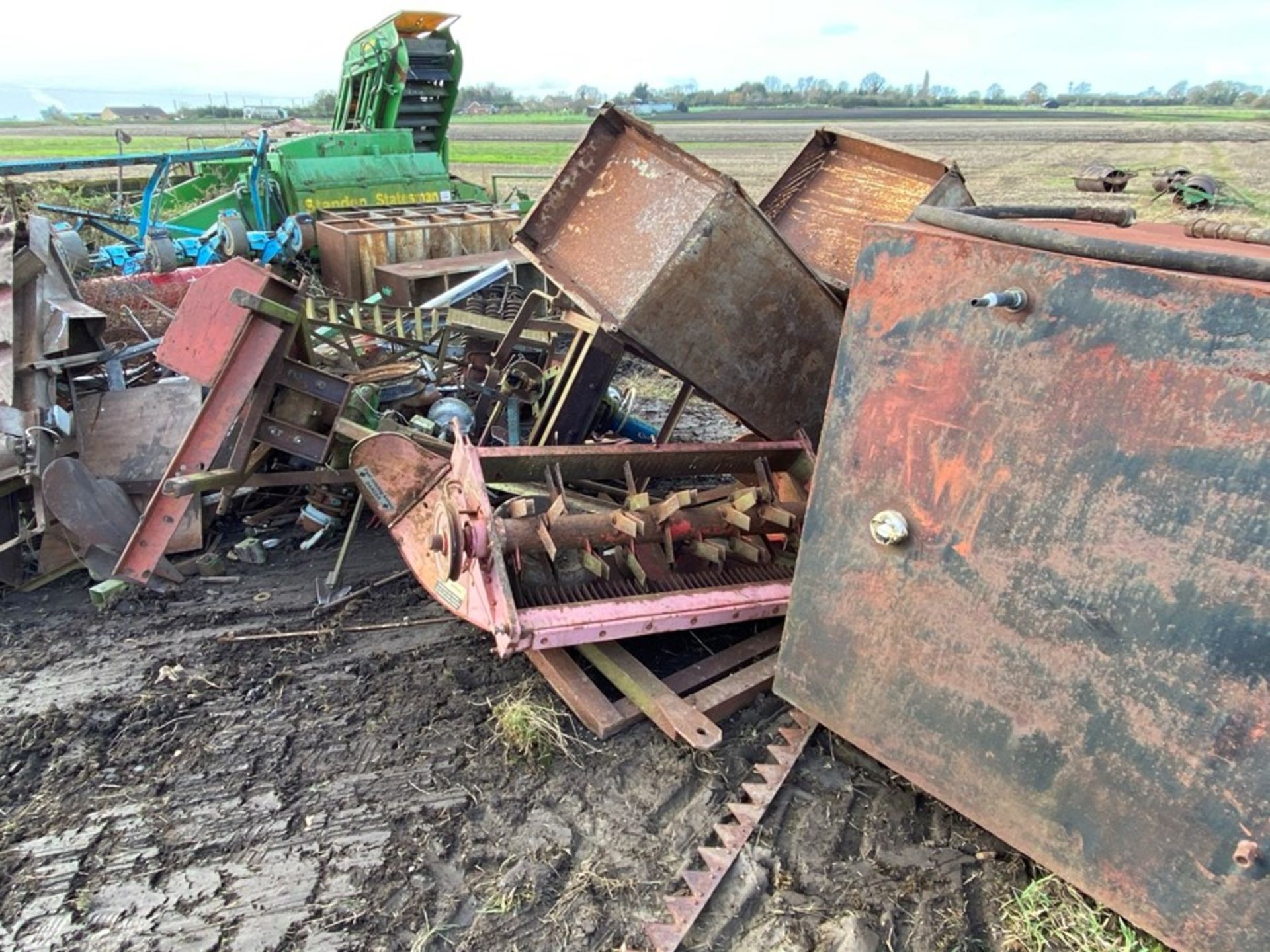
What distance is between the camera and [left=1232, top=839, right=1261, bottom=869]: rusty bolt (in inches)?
66.7

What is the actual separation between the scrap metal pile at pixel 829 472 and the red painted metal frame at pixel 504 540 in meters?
0.02

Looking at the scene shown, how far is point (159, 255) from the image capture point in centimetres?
672

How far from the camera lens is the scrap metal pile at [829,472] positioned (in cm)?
172

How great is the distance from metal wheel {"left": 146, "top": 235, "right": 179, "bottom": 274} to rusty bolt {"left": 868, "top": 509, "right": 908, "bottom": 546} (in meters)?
6.44

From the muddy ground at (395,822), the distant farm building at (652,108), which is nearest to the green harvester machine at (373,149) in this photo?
the muddy ground at (395,822)

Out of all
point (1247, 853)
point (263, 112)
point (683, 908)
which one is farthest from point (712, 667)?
point (263, 112)

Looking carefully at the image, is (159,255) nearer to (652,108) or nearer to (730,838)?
(730,838)

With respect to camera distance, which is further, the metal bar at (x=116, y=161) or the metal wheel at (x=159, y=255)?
the metal wheel at (x=159, y=255)

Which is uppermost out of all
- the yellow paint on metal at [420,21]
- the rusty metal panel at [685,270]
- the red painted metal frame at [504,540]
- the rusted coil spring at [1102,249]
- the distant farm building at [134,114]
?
the yellow paint on metal at [420,21]

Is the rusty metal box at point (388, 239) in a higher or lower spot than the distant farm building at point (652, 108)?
Answer: higher

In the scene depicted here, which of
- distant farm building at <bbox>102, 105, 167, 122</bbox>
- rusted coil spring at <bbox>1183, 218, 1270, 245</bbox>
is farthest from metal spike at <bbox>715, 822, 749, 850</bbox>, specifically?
distant farm building at <bbox>102, 105, 167, 122</bbox>

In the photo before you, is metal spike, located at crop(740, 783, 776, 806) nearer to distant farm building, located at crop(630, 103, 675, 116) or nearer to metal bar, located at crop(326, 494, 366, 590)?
metal bar, located at crop(326, 494, 366, 590)

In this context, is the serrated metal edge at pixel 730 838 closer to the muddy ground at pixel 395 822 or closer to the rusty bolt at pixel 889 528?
Answer: the muddy ground at pixel 395 822

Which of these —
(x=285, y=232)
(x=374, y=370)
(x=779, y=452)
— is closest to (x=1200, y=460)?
(x=779, y=452)
